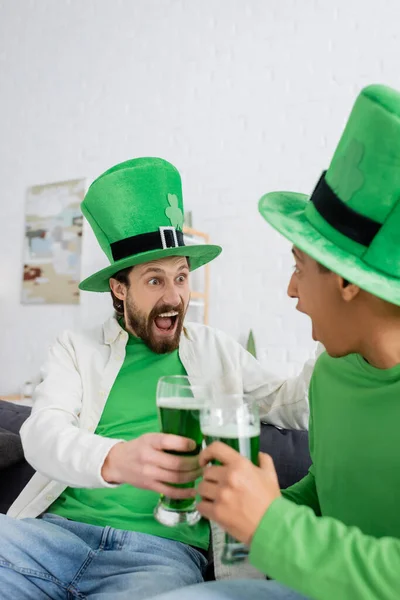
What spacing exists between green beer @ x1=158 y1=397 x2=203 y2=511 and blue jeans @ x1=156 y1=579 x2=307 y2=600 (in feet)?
0.45

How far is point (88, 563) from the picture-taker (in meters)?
1.30

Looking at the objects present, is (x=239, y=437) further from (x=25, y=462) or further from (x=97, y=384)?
(x=25, y=462)

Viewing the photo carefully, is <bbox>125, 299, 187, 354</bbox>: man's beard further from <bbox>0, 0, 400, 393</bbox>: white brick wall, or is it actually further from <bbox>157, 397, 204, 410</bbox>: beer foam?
<bbox>0, 0, 400, 393</bbox>: white brick wall

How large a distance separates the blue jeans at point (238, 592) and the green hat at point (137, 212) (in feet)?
2.93

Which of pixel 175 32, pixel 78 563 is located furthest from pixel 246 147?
pixel 78 563

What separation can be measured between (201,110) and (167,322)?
2.70 meters

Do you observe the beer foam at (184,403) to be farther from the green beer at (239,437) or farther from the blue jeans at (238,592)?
the blue jeans at (238,592)

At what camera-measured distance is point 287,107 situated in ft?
12.0

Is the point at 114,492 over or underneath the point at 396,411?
underneath

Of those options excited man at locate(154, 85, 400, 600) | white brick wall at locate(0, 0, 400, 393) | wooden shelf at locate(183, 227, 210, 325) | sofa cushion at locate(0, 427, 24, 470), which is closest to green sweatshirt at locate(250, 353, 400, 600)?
excited man at locate(154, 85, 400, 600)

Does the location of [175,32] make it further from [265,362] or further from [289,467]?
[289,467]

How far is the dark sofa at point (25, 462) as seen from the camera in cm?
162

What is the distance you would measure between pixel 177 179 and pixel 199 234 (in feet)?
6.49

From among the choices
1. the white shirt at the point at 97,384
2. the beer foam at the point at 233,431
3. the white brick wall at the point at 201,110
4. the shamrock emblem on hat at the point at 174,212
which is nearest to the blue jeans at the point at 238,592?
the beer foam at the point at 233,431
